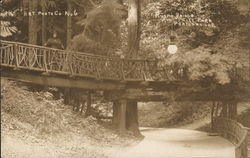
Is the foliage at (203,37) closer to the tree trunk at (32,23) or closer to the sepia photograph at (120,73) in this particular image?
the sepia photograph at (120,73)

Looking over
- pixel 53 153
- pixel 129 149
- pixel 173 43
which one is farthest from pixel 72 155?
pixel 173 43

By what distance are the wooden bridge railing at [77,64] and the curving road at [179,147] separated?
2.81m

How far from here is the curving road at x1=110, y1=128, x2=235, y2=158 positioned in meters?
15.7

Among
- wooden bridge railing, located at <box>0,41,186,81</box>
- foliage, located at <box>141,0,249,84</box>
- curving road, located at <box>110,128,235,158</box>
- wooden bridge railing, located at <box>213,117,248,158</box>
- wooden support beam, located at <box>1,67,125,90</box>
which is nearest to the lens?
curving road, located at <box>110,128,235,158</box>

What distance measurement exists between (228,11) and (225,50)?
1515mm

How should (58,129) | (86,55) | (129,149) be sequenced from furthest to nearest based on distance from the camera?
(86,55)
(129,149)
(58,129)

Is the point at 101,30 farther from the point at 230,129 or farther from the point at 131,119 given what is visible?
the point at 230,129

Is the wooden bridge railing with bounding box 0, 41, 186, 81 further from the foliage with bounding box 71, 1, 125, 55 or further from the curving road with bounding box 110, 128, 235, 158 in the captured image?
the curving road with bounding box 110, 128, 235, 158

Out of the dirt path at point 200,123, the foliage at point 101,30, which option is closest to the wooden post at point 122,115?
the foliage at point 101,30

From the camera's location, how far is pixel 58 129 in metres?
15.3

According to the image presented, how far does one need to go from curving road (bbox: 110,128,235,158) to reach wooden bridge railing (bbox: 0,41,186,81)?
9.21ft

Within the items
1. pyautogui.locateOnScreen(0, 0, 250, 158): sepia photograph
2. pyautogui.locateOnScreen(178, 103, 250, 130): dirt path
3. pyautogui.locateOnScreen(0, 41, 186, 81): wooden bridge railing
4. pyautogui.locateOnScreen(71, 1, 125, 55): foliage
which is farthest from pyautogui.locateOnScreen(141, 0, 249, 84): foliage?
pyautogui.locateOnScreen(178, 103, 250, 130): dirt path

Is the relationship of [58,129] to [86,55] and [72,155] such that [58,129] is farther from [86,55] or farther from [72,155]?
[86,55]

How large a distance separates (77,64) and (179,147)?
16.9ft
